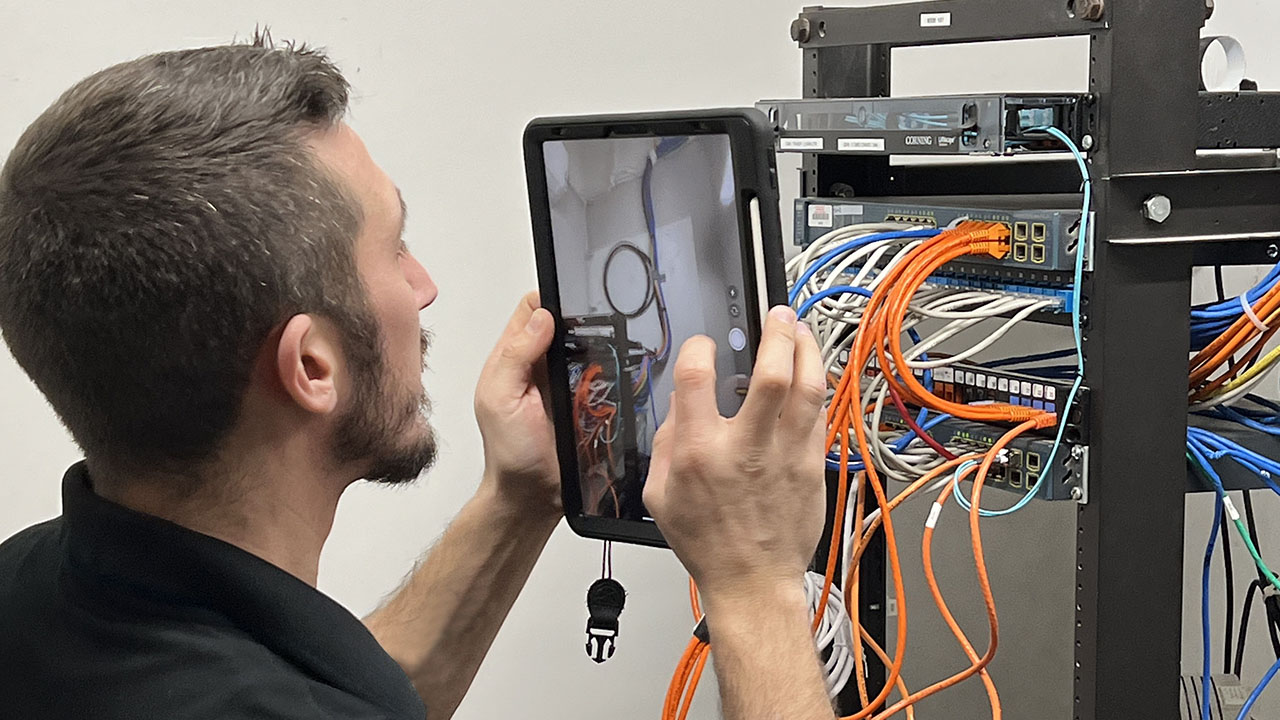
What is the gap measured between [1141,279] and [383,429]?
70cm

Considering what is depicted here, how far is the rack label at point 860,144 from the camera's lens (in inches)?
57.1

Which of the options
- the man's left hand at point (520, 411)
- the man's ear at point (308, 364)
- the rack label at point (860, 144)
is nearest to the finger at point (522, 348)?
the man's left hand at point (520, 411)

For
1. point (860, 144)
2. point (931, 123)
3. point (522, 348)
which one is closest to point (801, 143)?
point (860, 144)

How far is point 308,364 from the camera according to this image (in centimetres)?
92

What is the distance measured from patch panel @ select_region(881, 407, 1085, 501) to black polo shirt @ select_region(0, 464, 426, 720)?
0.68m

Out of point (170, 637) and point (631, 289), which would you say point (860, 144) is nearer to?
point (631, 289)

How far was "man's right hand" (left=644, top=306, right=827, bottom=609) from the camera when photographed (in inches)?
36.2

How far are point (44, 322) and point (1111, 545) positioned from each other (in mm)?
927

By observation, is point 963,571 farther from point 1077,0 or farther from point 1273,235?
point 1077,0

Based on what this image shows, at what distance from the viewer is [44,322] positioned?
867mm

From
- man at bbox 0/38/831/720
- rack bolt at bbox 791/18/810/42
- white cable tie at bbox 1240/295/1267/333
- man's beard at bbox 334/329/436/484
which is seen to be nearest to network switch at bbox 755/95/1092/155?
rack bolt at bbox 791/18/810/42

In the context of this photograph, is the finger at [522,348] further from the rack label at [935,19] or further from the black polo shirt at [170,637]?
the rack label at [935,19]

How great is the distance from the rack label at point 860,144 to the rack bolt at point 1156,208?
11.1 inches


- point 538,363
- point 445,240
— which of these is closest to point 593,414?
point 538,363
